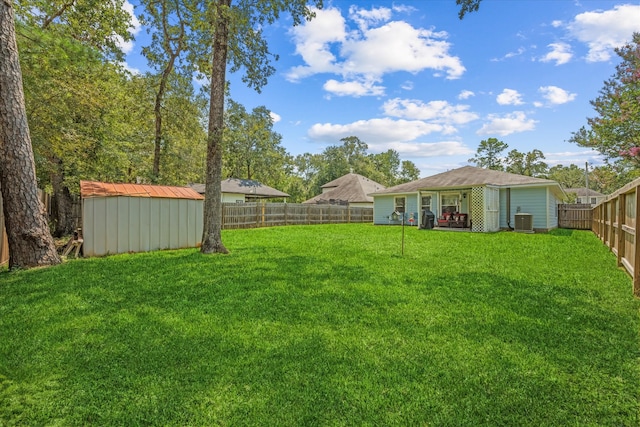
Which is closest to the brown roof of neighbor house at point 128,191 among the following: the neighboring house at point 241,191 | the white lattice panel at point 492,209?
the white lattice panel at point 492,209

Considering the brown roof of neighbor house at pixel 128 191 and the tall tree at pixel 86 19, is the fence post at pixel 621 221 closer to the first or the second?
the brown roof of neighbor house at pixel 128 191

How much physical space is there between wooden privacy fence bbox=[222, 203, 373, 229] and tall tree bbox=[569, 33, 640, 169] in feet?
43.6

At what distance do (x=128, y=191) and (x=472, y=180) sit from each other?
47.8 ft

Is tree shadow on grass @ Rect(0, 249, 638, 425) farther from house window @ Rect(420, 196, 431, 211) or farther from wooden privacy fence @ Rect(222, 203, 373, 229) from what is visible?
house window @ Rect(420, 196, 431, 211)

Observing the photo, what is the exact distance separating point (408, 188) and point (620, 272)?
13446mm

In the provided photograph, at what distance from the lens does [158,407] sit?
188 centimetres

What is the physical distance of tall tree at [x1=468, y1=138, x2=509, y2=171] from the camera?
37062 mm

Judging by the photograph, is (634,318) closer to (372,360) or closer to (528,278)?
(528,278)

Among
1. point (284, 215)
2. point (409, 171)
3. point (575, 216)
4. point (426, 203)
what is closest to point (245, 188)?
point (284, 215)

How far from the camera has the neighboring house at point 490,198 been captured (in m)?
13.7

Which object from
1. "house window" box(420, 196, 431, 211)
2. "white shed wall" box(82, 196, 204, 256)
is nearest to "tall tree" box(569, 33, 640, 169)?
"house window" box(420, 196, 431, 211)

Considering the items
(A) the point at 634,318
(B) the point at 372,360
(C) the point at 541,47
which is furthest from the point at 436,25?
(B) the point at 372,360

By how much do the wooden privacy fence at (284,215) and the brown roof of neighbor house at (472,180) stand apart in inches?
180

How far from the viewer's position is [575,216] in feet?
54.3
